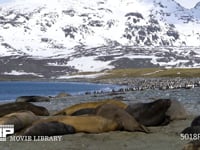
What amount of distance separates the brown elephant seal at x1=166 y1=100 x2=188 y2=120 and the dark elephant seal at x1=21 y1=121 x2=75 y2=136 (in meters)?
5.35

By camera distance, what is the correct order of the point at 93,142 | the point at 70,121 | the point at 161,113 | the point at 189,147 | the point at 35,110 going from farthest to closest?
the point at 35,110 < the point at 161,113 < the point at 70,121 < the point at 93,142 < the point at 189,147

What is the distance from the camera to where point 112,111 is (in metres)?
16.4

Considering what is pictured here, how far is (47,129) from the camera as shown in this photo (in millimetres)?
15031

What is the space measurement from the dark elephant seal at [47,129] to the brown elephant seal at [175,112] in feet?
17.5

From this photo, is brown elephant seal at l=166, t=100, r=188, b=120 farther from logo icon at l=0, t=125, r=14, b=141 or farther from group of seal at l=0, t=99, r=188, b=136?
logo icon at l=0, t=125, r=14, b=141

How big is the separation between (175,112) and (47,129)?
661 cm

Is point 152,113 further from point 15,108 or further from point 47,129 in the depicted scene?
point 15,108

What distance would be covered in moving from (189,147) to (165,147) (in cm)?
250

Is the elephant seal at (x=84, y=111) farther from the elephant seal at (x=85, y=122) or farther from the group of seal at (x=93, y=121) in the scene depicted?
the elephant seal at (x=85, y=122)

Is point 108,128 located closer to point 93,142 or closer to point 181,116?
point 93,142

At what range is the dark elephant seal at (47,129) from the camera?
49.1 ft

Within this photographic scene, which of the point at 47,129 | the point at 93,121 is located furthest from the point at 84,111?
the point at 47,129

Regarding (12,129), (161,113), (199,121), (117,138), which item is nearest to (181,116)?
(161,113)

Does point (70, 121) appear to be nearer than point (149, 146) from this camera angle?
No
